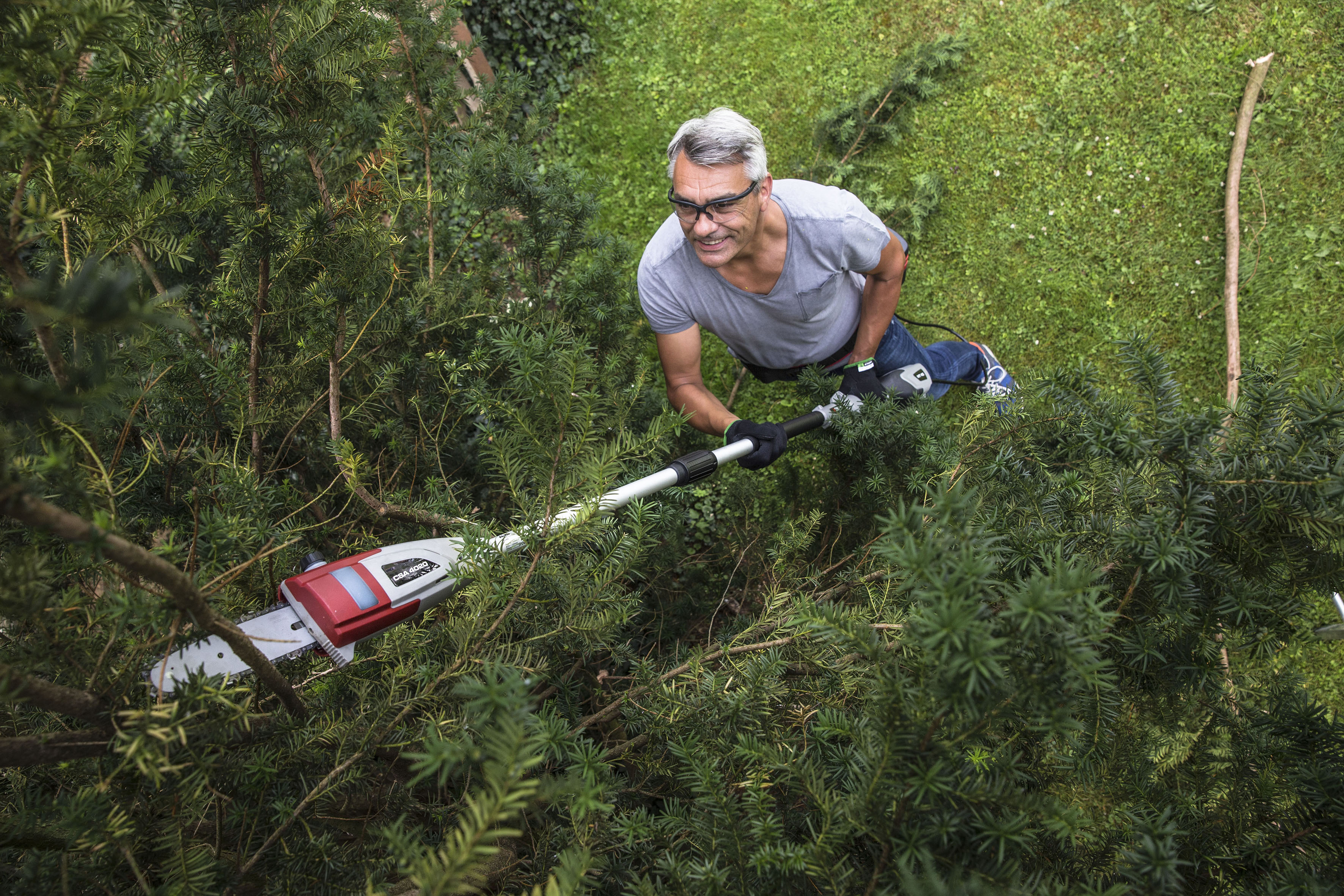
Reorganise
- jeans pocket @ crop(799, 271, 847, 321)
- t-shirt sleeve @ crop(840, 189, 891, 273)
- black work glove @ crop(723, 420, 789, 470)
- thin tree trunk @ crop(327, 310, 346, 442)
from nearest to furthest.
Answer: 1. thin tree trunk @ crop(327, 310, 346, 442)
2. black work glove @ crop(723, 420, 789, 470)
3. t-shirt sleeve @ crop(840, 189, 891, 273)
4. jeans pocket @ crop(799, 271, 847, 321)

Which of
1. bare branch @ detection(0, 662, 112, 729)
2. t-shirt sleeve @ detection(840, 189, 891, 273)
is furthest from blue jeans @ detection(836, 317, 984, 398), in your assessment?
bare branch @ detection(0, 662, 112, 729)

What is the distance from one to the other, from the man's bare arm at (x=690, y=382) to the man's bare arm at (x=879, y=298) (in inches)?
2.9

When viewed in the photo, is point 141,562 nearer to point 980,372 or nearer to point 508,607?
point 508,607

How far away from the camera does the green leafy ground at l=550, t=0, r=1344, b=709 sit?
4246 mm

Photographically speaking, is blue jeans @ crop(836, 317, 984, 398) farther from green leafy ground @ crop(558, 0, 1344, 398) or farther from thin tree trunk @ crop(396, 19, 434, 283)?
thin tree trunk @ crop(396, 19, 434, 283)

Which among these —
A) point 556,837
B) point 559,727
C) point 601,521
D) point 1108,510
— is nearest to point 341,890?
point 556,837

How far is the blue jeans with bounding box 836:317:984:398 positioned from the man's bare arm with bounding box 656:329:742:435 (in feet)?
1.11

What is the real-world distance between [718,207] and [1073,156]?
3.13 m

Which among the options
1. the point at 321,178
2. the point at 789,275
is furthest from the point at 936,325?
the point at 321,178

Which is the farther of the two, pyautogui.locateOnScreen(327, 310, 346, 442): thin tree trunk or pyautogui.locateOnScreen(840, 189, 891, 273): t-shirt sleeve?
pyautogui.locateOnScreen(840, 189, 891, 273): t-shirt sleeve

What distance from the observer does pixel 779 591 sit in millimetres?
2031

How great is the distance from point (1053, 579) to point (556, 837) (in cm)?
114

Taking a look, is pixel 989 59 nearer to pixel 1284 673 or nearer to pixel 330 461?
pixel 1284 673

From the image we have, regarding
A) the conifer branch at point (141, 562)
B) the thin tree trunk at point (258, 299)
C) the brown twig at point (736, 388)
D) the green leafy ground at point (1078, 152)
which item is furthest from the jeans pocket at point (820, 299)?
the conifer branch at point (141, 562)
